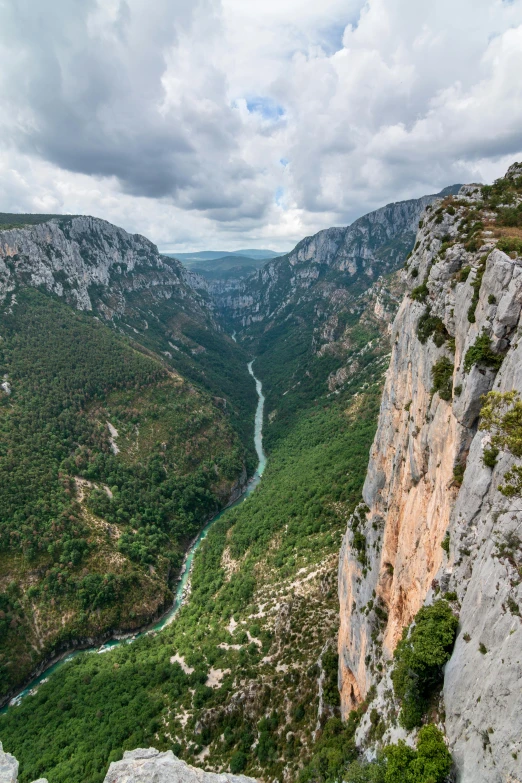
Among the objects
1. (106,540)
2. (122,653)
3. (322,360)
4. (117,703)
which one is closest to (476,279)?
(117,703)

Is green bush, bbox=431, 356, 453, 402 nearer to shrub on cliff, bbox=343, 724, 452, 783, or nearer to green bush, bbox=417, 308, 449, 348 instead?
green bush, bbox=417, 308, 449, 348

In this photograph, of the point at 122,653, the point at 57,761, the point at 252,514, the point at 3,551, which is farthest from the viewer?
the point at 252,514

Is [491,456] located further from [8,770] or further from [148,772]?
[8,770]

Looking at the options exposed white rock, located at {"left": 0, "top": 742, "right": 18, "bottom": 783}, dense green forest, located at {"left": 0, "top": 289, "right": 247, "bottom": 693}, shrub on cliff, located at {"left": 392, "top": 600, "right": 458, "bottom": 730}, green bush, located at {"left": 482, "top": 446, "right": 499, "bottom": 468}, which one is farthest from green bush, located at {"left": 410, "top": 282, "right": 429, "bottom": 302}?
dense green forest, located at {"left": 0, "top": 289, "right": 247, "bottom": 693}

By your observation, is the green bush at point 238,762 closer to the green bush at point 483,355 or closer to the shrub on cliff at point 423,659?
the shrub on cliff at point 423,659

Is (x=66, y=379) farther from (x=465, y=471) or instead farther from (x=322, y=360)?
(x=465, y=471)

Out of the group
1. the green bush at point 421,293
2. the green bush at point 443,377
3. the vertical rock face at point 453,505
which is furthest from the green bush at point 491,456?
the green bush at point 421,293
